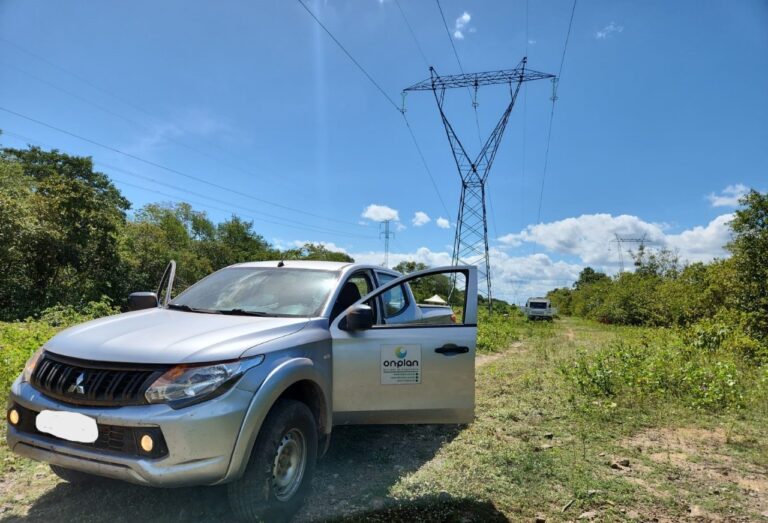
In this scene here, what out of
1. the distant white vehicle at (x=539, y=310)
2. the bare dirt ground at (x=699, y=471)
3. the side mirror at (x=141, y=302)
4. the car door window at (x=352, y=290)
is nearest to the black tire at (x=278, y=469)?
the car door window at (x=352, y=290)

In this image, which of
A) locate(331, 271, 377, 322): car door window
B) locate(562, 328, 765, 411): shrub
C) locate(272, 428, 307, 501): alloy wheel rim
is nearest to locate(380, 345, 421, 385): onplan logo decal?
locate(331, 271, 377, 322): car door window

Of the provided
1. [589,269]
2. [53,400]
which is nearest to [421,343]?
[53,400]

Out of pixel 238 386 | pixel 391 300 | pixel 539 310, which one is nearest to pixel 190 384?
pixel 238 386

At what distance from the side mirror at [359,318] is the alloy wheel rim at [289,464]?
0.82 metres

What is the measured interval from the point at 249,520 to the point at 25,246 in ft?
82.4

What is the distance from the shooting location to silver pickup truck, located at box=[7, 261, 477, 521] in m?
2.29

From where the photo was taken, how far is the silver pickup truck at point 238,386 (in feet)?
7.50

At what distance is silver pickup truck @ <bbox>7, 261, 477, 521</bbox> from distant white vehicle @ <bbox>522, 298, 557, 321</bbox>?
37.4 meters

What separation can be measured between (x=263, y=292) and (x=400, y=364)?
4.31ft

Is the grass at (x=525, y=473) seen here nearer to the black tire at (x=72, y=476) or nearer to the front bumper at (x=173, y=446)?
the black tire at (x=72, y=476)

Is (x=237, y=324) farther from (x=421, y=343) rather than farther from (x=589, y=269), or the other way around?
(x=589, y=269)

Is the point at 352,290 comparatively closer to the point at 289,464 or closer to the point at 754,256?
the point at 289,464

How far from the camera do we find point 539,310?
39.2 m

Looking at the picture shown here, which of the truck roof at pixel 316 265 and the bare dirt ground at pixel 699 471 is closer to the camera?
the bare dirt ground at pixel 699 471
